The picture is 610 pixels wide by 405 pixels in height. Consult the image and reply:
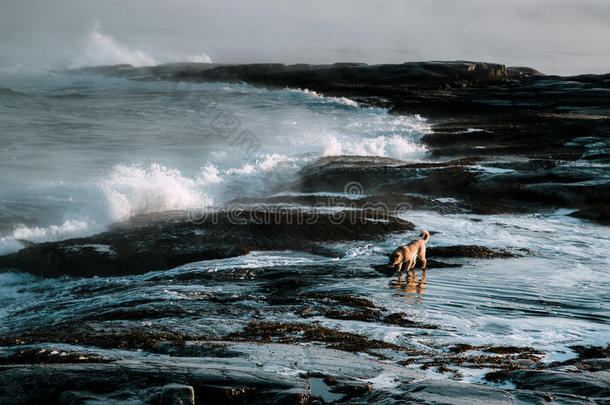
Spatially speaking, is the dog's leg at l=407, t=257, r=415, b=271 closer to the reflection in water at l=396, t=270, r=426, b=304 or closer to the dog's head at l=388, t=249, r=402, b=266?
the reflection in water at l=396, t=270, r=426, b=304

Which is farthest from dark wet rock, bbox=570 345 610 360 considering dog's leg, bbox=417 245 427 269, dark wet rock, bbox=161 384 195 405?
dark wet rock, bbox=161 384 195 405

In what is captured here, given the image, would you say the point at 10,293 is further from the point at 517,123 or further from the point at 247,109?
the point at 247,109

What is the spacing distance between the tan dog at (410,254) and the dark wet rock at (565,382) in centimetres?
425

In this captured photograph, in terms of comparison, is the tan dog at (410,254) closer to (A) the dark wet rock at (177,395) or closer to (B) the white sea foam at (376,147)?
(A) the dark wet rock at (177,395)

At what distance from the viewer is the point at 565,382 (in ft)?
15.4

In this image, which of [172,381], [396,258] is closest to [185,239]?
[396,258]

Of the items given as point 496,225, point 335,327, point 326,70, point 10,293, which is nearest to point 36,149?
point 10,293

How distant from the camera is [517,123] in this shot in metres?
33.5

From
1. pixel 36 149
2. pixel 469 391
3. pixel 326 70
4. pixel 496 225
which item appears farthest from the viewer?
pixel 326 70

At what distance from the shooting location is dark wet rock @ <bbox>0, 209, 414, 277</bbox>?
32.7ft

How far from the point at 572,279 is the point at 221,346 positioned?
6.81 meters

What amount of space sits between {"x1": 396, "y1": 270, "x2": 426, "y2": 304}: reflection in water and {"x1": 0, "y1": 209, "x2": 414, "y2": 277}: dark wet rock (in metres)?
2.25

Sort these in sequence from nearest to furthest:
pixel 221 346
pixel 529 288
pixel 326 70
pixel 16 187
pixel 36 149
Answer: pixel 221 346
pixel 529 288
pixel 16 187
pixel 36 149
pixel 326 70

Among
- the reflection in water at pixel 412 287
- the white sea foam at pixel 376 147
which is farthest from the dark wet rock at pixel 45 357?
the white sea foam at pixel 376 147
